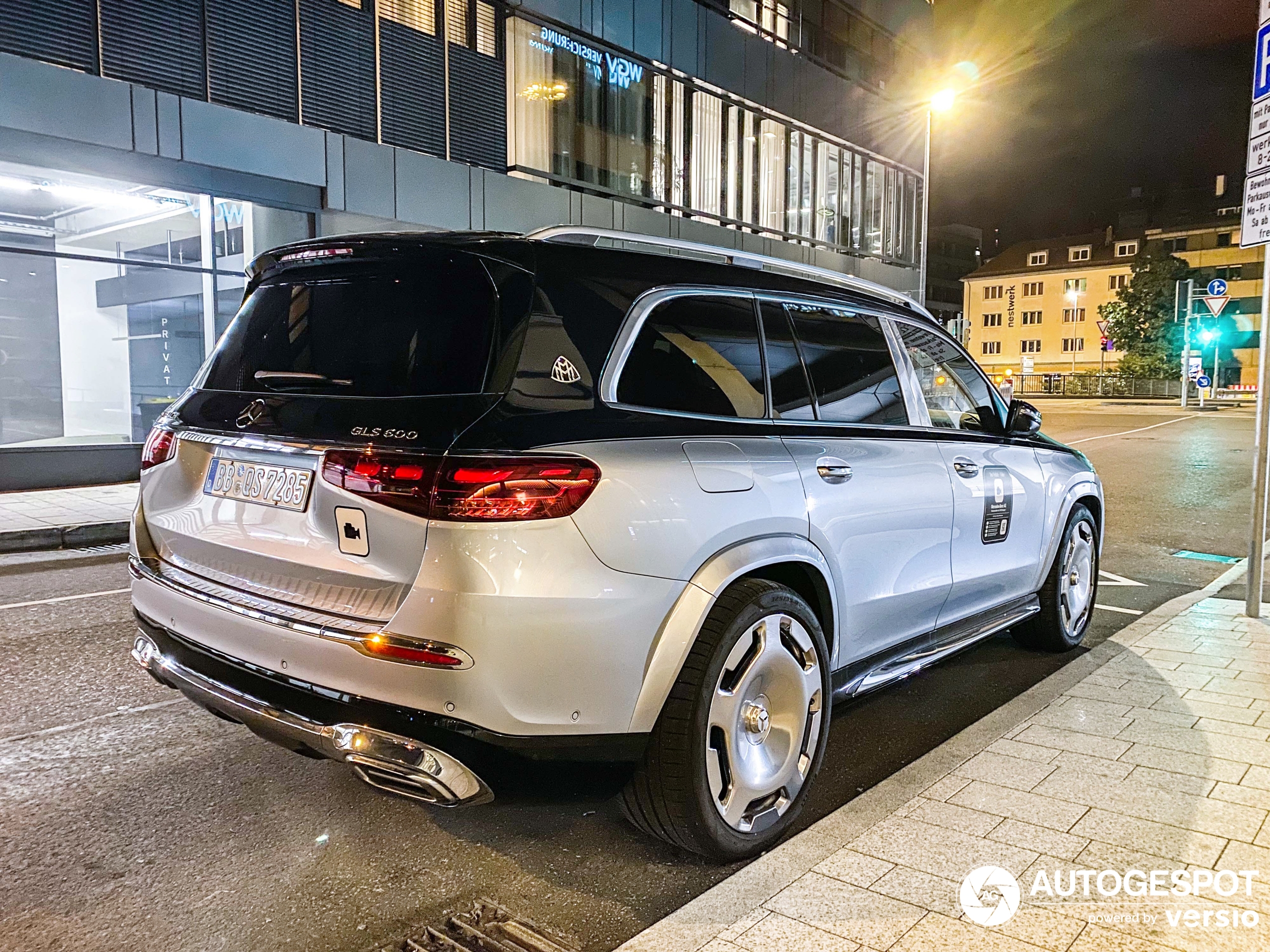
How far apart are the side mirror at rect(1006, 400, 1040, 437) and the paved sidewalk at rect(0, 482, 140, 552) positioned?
21.6 feet

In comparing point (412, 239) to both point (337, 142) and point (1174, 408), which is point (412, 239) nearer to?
point (337, 142)

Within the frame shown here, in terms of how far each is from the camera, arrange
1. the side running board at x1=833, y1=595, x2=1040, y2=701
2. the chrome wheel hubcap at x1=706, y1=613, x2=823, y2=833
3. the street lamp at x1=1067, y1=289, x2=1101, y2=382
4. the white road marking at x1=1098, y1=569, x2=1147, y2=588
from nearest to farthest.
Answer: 1. the chrome wheel hubcap at x1=706, y1=613, x2=823, y2=833
2. the side running board at x1=833, y1=595, x2=1040, y2=701
3. the white road marking at x1=1098, y1=569, x2=1147, y2=588
4. the street lamp at x1=1067, y1=289, x2=1101, y2=382

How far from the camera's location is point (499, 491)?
244 cm

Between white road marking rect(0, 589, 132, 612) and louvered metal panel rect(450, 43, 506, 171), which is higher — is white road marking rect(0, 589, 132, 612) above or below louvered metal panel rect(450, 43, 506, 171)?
below

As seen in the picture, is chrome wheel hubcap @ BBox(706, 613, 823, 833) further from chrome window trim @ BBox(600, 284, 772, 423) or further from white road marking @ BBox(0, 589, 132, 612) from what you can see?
white road marking @ BBox(0, 589, 132, 612)

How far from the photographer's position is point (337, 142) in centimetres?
1528

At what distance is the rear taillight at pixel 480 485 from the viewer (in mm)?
2434

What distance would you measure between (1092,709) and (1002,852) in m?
1.60

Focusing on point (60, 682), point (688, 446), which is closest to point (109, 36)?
point (60, 682)

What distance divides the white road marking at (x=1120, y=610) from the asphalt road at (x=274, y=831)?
5.04 feet

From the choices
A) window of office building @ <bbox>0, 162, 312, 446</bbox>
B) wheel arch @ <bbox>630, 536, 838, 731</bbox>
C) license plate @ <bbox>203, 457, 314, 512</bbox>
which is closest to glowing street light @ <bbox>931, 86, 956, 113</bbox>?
window of office building @ <bbox>0, 162, 312, 446</bbox>

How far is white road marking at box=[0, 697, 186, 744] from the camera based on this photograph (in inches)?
159

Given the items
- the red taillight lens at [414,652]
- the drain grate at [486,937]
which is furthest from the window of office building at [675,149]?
the drain grate at [486,937]

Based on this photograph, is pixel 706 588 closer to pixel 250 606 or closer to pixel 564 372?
pixel 564 372
